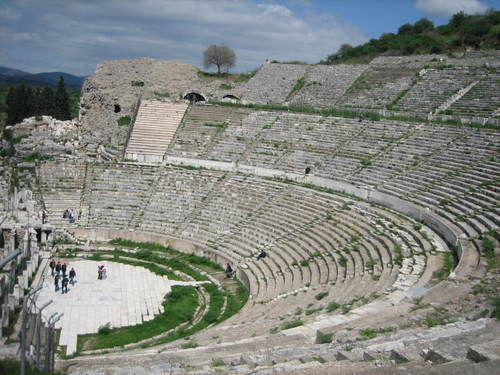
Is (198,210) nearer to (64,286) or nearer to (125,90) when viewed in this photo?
(64,286)

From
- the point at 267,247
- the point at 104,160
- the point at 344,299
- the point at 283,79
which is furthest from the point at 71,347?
the point at 283,79

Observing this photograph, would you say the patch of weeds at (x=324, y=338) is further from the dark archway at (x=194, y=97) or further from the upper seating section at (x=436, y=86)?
the dark archway at (x=194, y=97)

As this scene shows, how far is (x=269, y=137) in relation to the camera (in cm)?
2861

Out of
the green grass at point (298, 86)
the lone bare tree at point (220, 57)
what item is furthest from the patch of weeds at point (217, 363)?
the lone bare tree at point (220, 57)

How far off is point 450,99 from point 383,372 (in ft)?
82.1

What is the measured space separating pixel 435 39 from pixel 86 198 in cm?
3185

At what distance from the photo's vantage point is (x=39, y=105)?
4938 cm

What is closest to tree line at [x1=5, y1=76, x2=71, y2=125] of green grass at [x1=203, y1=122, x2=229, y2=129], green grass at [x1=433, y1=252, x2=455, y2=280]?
green grass at [x1=203, y1=122, x2=229, y2=129]

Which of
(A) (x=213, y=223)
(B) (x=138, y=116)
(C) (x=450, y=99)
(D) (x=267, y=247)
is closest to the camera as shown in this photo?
(D) (x=267, y=247)

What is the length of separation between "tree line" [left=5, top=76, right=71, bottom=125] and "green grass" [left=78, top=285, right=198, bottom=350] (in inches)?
1370

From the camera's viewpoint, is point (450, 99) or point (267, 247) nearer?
point (267, 247)

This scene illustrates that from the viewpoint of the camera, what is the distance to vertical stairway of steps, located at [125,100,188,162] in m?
28.7

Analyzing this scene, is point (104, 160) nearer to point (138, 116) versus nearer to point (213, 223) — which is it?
point (138, 116)

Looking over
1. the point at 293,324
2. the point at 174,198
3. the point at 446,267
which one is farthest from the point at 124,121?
the point at 293,324
